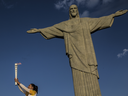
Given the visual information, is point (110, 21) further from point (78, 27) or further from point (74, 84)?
point (74, 84)

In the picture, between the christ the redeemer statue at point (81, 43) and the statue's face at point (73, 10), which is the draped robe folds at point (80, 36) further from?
the statue's face at point (73, 10)

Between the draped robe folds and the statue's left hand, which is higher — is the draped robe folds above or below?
below

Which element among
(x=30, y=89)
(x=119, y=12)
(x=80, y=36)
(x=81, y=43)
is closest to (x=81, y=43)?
(x=81, y=43)

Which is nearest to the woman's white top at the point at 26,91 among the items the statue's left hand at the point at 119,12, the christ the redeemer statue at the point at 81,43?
the christ the redeemer statue at the point at 81,43

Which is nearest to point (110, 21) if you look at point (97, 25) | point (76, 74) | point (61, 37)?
point (97, 25)

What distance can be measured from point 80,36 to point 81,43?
480 mm

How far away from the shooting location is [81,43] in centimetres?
850

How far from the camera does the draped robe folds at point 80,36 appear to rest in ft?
25.9

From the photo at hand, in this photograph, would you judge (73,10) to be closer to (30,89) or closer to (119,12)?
(119,12)

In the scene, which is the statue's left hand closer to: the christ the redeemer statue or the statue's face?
the christ the redeemer statue

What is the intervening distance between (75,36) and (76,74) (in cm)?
234

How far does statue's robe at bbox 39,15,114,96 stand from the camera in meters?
7.59

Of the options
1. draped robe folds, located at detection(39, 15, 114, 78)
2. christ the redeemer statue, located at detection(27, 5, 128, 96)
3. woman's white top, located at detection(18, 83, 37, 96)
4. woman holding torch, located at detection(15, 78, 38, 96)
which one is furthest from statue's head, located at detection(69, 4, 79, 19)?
woman's white top, located at detection(18, 83, 37, 96)

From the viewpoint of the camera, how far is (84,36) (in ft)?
28.5
